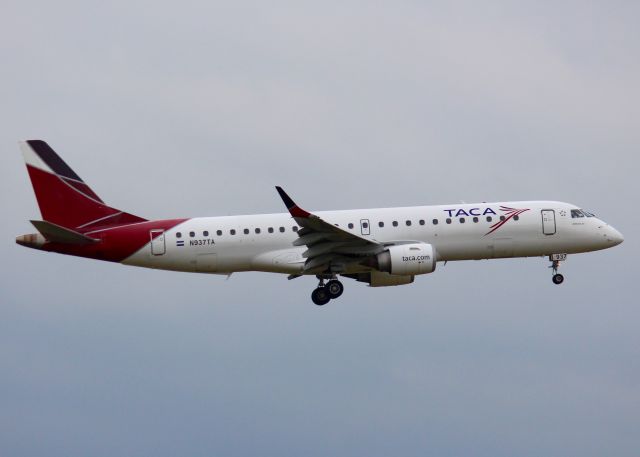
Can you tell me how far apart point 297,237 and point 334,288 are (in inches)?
119

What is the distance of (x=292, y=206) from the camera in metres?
55.1

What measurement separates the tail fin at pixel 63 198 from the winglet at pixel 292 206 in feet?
29.0

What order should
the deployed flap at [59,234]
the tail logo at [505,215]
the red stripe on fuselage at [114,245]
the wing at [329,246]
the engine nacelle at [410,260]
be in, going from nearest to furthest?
the wing at [329,246] < the deployed flap at [59,234] < the engine nacelle at [410,260] < the red stripe on fuselage at [114,245] < the tail logo at [505,215]

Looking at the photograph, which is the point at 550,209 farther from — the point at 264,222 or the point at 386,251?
the point at 264,222

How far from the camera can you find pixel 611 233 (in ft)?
204

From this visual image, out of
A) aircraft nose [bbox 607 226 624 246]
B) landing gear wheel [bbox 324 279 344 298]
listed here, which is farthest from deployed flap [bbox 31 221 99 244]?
aircraft nose [bbox 607 226 624 246]

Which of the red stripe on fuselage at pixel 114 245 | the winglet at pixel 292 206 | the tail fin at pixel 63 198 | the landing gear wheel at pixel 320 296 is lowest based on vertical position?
the landing gear wheel at pixel 320 296

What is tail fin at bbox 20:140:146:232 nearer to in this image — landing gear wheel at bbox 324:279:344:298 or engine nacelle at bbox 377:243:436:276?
landing gear wheel at bbox 324:279:344:298

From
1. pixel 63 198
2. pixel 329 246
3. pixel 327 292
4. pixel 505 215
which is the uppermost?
pixel 63 198

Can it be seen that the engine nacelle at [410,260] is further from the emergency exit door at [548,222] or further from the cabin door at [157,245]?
the cabin door at [157,245]

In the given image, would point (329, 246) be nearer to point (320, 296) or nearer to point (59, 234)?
point (320, 296)

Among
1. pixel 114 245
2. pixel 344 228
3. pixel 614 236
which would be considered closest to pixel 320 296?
pixel 344 228

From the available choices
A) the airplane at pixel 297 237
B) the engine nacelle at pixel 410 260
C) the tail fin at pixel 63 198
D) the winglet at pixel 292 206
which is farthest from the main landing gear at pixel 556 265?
the tail fin at pixel 63 198

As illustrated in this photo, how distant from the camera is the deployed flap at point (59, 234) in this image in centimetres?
5694
